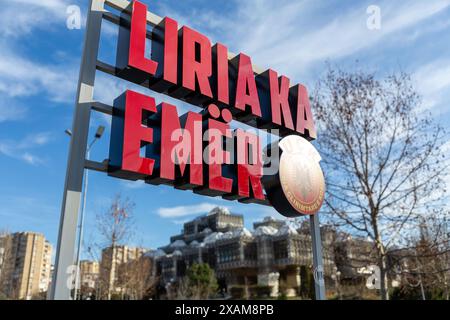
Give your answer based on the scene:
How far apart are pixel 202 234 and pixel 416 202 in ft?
281

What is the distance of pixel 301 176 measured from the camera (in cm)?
836

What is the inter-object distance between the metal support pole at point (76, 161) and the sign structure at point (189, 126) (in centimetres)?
1

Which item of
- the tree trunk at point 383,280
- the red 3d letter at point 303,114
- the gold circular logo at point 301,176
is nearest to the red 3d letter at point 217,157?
the gold circular logo at point 301,176

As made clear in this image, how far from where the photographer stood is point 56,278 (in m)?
5.32

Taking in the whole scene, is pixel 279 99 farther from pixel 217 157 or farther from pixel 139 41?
pixel 139 41

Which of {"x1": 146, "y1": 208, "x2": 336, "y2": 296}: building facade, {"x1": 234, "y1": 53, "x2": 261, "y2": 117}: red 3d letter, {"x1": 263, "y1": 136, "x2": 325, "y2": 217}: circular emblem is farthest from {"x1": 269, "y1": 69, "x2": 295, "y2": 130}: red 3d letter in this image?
{"x1": 146, "y1": 208, "x2": 336, "y2": 296}: building facade

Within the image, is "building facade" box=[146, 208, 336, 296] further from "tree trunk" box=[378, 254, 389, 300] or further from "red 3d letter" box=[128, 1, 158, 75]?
"red 3d letter" box=[128, 1, 158, 75]

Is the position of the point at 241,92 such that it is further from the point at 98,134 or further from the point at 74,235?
the point at 98,134

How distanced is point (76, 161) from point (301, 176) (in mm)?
4608

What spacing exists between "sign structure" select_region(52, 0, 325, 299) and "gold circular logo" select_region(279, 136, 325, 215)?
2 cm

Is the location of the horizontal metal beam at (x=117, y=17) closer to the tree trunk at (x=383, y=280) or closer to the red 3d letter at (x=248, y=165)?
the red 3d letter at (x=248, y=165)

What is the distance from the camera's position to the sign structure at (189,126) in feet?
20.7

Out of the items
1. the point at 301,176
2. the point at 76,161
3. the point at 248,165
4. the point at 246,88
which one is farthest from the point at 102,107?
the point at 301,176
